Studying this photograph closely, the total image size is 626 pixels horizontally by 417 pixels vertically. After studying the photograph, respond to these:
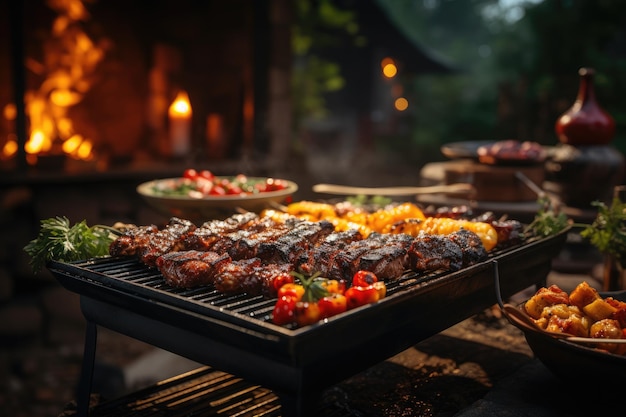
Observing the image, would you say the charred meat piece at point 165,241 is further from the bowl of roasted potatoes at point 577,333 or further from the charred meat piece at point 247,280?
the bowl of roasted potatoes at point 577,333

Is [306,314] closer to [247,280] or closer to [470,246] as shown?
[247,280]

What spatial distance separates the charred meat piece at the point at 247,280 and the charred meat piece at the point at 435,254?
830mm

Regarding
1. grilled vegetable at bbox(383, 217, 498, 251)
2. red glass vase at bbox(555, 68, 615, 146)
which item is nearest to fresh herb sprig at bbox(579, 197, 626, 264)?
grilled vegetable at bbox(383, 217, 498, 251)

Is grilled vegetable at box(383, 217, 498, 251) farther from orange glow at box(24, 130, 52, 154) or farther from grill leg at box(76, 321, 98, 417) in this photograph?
orange glow at box(24, 130, 52, 154)

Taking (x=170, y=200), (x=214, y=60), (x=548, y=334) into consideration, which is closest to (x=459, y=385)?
(x=548, y=334)

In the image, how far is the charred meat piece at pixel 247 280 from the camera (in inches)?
122

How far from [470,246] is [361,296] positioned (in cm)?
116

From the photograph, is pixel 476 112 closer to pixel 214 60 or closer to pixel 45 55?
pixel 214 60

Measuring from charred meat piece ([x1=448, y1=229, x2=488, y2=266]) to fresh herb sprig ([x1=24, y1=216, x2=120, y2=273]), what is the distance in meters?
2.08

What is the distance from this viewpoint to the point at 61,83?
9.57 m

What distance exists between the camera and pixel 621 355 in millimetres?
3043

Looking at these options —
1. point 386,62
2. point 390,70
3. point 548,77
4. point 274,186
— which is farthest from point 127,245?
point 390,70

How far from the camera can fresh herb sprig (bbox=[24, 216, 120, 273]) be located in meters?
3.54

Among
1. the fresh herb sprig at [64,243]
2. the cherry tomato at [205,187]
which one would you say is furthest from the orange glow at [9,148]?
the fresh herb sprig at [64,243]
